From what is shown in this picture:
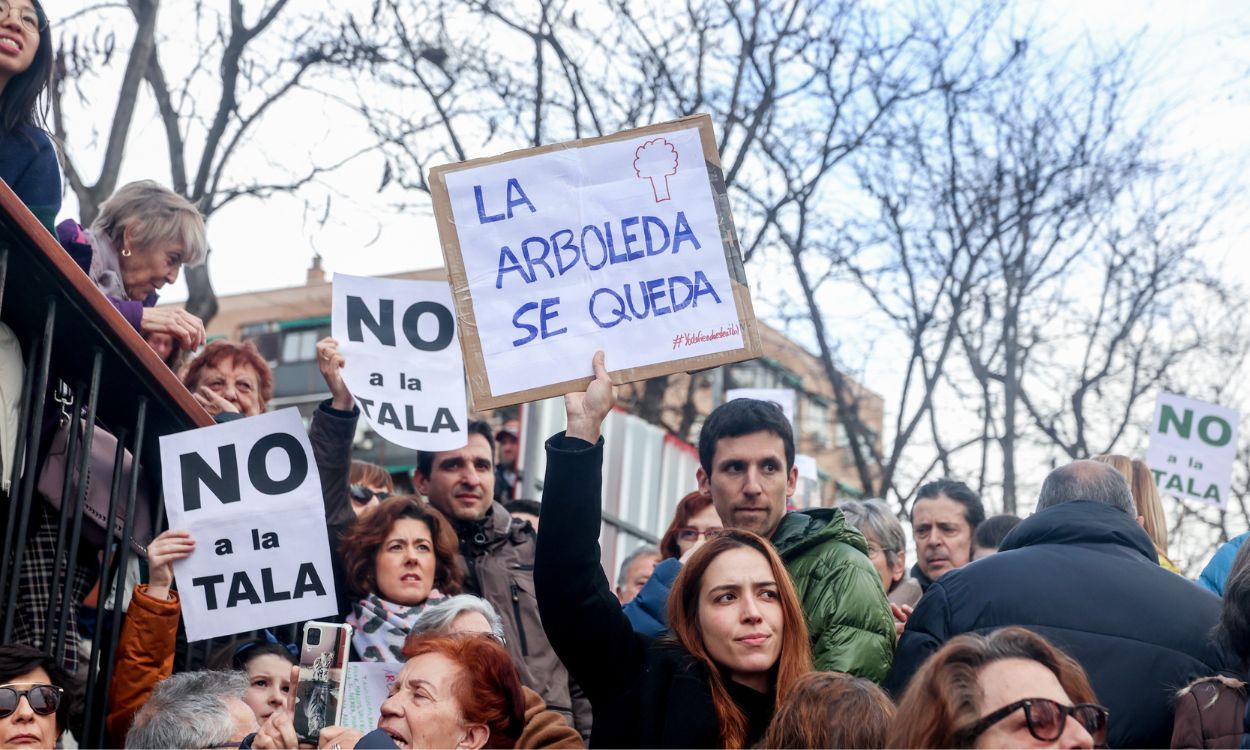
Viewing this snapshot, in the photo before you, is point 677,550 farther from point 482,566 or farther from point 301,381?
point 301,381

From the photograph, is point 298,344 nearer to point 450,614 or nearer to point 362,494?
point 362,494

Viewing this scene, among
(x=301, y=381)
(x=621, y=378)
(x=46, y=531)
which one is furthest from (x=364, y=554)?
(x=301, y=381)

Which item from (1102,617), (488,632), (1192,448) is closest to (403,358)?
(488,632)

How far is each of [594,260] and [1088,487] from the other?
163 cm

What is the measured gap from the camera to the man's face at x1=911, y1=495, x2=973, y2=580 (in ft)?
22.8

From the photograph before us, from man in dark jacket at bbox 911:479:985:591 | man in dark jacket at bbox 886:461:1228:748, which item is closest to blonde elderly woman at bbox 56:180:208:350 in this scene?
man in dark jacket at bbox 886:461:1228:748

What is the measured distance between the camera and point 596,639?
382cm

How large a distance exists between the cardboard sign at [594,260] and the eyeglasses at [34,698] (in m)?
1.44

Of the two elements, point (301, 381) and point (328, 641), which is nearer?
Answer: point (328, 641)

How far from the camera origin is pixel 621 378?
4379mm

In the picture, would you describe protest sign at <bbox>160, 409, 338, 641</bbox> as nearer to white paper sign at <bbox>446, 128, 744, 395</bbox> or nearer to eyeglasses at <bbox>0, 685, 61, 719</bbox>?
eyeglasses at <bbox>0, 685, 61, 719</bbox>

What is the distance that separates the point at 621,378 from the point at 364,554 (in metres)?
1.62

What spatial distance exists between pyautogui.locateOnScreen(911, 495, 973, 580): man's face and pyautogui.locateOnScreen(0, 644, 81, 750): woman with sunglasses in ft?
12.9

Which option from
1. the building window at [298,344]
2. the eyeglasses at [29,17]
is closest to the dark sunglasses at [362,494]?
the eyeglasses at [29,17]
